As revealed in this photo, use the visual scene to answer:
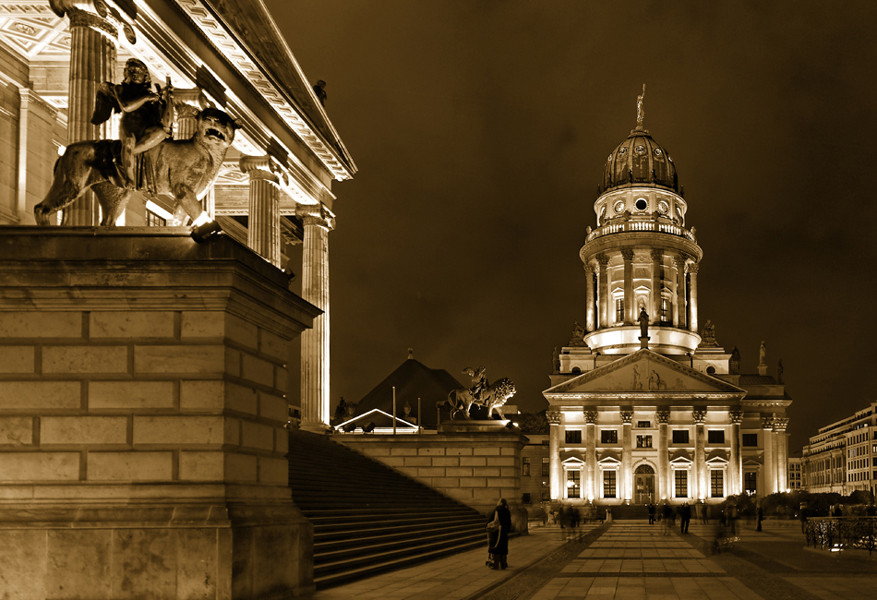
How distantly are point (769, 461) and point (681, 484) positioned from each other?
10.2m

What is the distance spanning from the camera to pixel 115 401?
1314 centimetres

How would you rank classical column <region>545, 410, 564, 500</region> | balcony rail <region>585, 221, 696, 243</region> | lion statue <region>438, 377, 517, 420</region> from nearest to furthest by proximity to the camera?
lion statue <region>438, 377, 517, 420</region> < classical column <region>545, 410, 564, 500</region> < balcony rail <region>585, 221, 696, 243</region>

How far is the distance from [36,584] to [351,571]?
26.9 feet

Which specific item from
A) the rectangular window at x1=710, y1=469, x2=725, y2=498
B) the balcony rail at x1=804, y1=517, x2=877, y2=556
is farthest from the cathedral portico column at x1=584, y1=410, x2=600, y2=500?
the balcony rail at x1=804, y1=517, x2=877, y2=556

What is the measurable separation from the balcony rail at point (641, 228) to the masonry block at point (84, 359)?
328 ft

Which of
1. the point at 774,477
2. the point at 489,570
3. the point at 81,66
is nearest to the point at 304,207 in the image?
the point at 81,66

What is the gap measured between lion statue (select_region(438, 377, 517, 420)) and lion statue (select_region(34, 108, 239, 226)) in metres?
27.5

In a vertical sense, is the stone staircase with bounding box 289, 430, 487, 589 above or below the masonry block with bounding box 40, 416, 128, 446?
below

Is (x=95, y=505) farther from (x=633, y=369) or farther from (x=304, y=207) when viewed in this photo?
(x=633, y=369)

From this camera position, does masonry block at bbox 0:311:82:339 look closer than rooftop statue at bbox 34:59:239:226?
Yes

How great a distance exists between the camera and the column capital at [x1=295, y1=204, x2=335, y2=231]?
43438 mm

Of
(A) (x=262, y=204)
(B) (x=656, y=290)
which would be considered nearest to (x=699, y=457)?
(B) (x=656, y=290)

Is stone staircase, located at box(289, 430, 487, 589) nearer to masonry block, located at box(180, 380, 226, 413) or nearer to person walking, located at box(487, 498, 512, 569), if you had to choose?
person walking, located at box(487, 498, 512, 569)

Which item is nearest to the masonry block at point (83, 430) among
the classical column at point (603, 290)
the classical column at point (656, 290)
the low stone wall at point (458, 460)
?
the low stone wall at point (458, 460)
